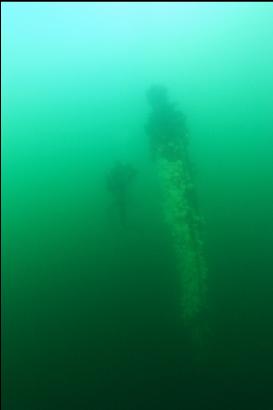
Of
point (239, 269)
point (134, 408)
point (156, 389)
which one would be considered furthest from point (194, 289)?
point (134, 408)

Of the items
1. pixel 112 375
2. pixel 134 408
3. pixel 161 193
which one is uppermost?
pixel 161 193

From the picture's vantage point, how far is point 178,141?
621 centimetres

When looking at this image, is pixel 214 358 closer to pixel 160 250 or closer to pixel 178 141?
pixel 160 250

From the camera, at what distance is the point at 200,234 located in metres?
5.65

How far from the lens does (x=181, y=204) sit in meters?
5.77

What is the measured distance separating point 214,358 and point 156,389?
0.85m

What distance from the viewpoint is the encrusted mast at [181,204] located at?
17.0 feet

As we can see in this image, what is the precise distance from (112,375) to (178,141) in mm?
3799

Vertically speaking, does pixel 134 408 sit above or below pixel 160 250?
below

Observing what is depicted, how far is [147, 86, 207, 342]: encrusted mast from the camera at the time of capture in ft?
17.0

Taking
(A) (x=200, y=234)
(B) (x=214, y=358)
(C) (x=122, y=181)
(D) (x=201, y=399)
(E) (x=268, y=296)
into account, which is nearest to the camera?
(D) (x=201, y=399)

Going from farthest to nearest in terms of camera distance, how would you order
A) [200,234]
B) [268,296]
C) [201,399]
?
[200,234], [268,296], [201,399]

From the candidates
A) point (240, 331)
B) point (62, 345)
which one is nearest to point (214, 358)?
point (240, 331)

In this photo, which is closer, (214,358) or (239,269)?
(214,358)
